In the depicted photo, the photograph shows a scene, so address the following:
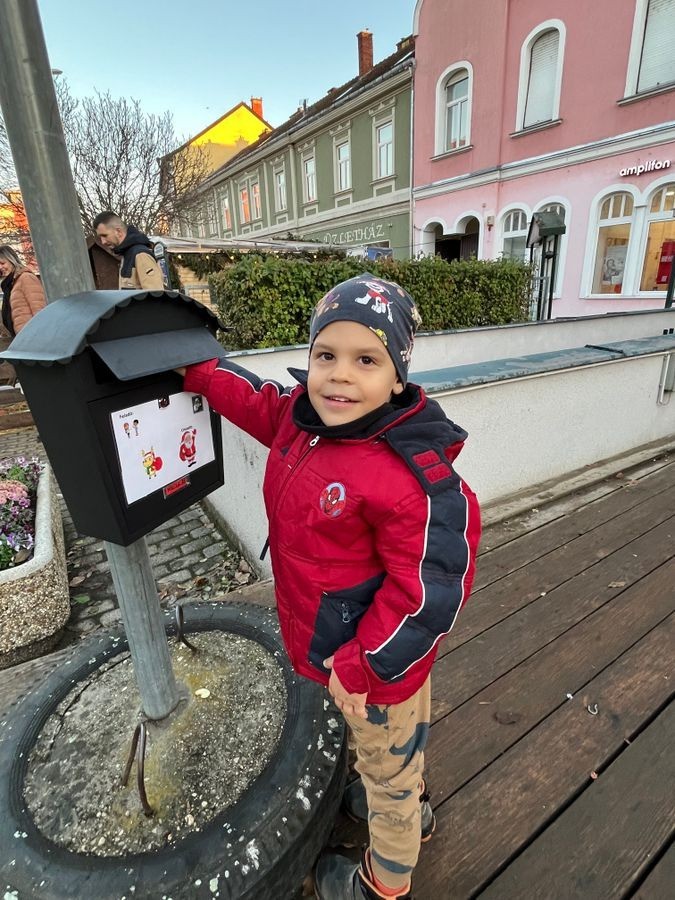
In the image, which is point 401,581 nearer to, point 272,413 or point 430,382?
point 272,413

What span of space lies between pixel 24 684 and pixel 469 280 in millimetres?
6635

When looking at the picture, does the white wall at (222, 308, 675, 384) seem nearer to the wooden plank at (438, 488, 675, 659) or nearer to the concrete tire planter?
the wooden plank at (438, 488, 675, 659)

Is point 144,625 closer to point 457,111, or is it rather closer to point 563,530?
point 563,530

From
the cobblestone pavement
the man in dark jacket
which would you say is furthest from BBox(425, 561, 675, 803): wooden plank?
the man in dark jacket

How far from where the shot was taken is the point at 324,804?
1.29 m

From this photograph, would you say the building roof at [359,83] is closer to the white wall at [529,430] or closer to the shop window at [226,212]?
the shop window at [226,212]

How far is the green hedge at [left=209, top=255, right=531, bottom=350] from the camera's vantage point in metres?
4.81

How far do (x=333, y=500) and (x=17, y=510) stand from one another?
2.60 meters

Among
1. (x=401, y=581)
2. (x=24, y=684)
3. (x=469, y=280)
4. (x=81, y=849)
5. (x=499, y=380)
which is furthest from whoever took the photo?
(x=469, y=280)

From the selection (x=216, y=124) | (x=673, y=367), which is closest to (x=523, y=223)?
(x=673, y=367)

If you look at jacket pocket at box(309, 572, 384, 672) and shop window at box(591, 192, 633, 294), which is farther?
shop window at box(591, 192, 633, 294)

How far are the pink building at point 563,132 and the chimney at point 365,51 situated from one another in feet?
23.9

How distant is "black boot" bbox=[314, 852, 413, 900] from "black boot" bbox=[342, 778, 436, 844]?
126 mm

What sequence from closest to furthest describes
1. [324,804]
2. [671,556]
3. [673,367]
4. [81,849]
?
1. [81,849]
2. [324,804]
3. [671,556]
4. [673,367]
